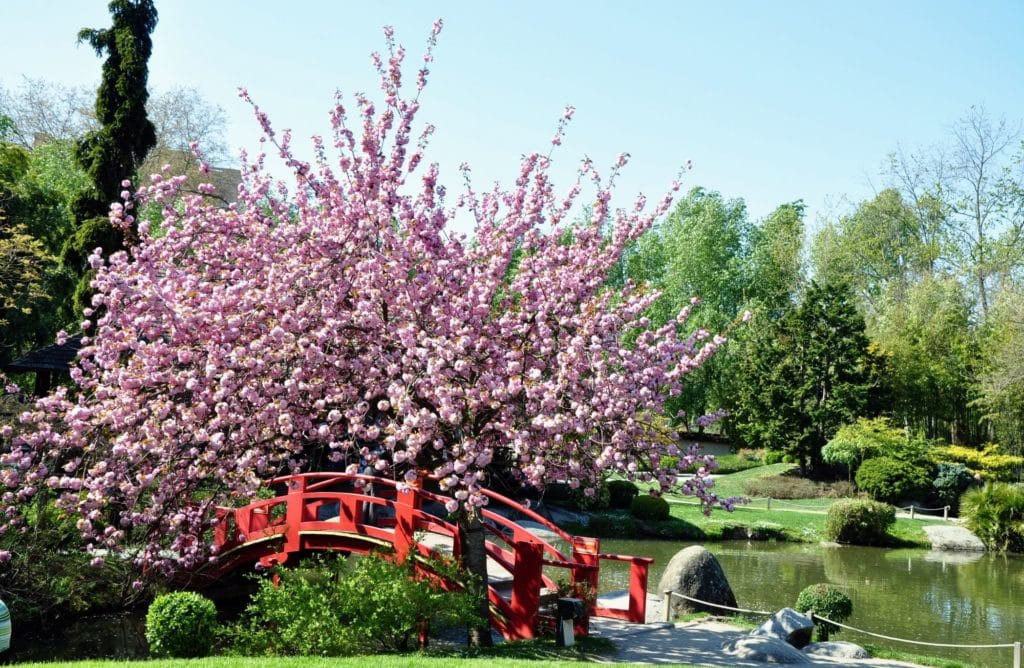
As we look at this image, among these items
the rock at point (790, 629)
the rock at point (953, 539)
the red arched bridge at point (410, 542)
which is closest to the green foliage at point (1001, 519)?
the rock at point (953, 539)

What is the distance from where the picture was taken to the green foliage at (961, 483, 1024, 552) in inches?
1075

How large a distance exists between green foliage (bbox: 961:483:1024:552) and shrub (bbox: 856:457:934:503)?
15.2 feet

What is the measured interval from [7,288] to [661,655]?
19.7m

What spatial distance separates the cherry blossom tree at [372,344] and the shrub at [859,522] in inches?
764

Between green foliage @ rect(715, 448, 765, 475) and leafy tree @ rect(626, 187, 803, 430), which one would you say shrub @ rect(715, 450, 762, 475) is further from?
leafy tree @ rect(626, 187, 803, 430)

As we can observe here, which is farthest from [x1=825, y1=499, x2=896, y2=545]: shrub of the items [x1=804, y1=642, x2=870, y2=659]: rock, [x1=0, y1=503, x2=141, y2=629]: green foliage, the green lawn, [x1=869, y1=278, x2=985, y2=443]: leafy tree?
[x1=0, y1=503, x2=141, y2=629]: green foliage

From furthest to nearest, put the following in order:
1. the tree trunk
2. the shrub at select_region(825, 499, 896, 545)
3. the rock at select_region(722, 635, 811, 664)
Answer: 1. the shrub at select_region(825, 499, 896, 545)
2. the tree trunk
3. the rock at select_region(722, 635, 811, 664)

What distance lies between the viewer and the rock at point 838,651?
40.8ft

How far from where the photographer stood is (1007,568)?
80.1 feet

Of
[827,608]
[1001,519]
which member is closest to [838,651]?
[827,608]

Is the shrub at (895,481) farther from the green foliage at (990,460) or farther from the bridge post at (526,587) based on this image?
the bridge post at (526,587)

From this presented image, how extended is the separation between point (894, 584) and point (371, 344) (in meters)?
16.2

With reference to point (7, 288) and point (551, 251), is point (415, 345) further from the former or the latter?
point (7, 288)

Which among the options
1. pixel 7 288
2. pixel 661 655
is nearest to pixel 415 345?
pixel 661 655
